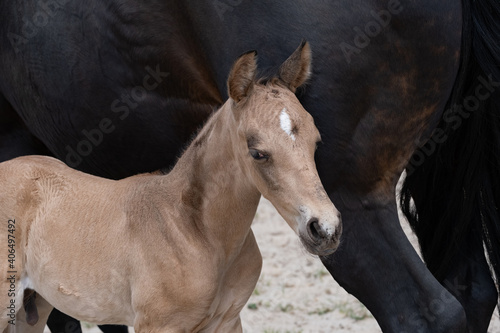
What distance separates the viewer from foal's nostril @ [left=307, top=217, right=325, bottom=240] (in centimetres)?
246

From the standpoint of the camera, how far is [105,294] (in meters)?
2.98

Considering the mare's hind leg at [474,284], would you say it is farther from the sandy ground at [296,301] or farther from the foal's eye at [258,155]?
Answer: the foal's eye at [258,155]

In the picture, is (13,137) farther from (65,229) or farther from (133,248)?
(133,248)

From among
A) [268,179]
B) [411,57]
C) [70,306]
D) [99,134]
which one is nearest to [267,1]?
[411,57]

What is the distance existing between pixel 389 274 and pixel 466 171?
0.71 metres

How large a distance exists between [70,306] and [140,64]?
100cm

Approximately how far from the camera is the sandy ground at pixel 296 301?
516cm

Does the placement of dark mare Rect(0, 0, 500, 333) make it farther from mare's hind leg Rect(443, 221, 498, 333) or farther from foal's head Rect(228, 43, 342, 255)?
foal's head Rect(228, 43, 342, 255)

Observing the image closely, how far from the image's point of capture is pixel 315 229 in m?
2.49

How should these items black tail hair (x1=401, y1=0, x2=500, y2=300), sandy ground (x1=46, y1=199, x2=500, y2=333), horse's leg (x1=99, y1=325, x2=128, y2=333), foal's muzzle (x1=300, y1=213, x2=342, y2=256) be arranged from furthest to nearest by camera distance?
1. sandy ground (x1=46, y1=199, x2=500, y2=333)
2. horse's leg (x1=99, y1=325, x2=128, y2=333)
3. black tail hair (x1=401, y1=0, x2=500, y2=300)
4. foal's muzzle (x1=300, y1=213, x2=342, y2=256)

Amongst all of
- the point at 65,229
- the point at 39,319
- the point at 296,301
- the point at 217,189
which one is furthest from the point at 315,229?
the point at 296,301

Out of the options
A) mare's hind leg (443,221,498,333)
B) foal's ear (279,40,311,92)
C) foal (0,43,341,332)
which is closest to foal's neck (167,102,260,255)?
foal (0,43,341,332)

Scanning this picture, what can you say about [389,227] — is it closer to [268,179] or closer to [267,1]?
[268,179]

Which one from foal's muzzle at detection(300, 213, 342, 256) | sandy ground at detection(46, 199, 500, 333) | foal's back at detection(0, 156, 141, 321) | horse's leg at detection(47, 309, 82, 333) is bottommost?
sandy ground at detection(46, 199, 500, 333)
